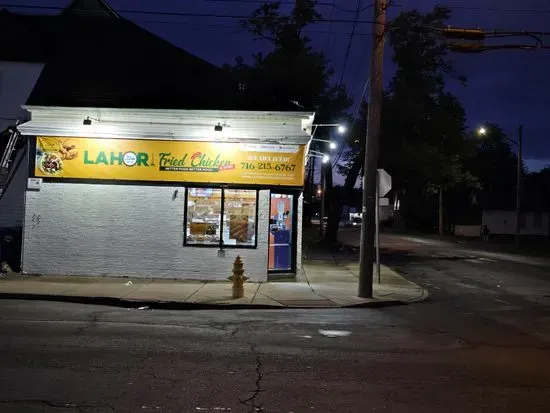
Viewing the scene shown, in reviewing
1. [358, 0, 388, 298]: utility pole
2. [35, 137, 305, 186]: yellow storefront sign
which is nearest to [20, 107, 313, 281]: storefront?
[35, 137, 305, 186]: yellow storefront sign

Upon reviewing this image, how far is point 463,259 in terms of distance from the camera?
98.6 feet

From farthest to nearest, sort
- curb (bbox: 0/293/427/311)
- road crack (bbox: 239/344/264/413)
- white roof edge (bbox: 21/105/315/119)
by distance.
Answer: white roof edge (bbox: 21/105/315/119) → curb (bbox: 0/293/427/311) → road crack (bbox: 239/344/264/413)

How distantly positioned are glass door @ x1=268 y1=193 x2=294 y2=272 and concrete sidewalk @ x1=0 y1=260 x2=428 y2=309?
2.96 feet

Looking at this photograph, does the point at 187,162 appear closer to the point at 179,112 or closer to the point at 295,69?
the point at 179,112

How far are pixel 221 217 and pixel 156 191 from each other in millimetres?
1988

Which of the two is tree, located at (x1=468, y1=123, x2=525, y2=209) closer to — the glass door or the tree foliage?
the tree foliage

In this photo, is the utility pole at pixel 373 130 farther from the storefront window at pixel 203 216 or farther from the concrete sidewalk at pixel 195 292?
the storefront window at pixel 203 216

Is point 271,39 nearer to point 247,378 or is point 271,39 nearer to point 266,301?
point 266,301

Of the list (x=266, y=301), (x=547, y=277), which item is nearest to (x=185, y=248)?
(x=266, y=301)

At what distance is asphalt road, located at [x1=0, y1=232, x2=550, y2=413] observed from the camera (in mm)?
5992

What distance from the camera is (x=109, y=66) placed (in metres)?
20.8

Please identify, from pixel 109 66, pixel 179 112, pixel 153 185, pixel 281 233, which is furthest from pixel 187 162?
pixel 109 66

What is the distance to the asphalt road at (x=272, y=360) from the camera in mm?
5992

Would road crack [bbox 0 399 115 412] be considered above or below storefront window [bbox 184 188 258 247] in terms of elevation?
below
